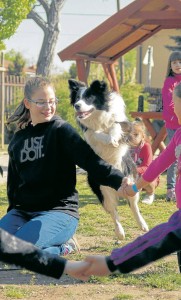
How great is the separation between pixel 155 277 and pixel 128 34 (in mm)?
8238

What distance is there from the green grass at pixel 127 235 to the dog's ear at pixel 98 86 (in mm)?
1512

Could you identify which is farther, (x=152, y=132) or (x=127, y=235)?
(x=152, y=132)

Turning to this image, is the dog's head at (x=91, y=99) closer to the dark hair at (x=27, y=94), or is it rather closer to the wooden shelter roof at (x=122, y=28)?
the dark hair at (x=27, y=94)

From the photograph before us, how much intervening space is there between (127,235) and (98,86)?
168 centimetres

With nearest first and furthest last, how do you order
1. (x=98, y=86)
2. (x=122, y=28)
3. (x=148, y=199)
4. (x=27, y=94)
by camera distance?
(x=27, y=94), (x=98, y=86), (x=148, y=199), (x=122, y=28)

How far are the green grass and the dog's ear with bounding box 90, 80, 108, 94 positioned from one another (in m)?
1.51

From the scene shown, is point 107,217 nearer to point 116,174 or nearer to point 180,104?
point 116,174

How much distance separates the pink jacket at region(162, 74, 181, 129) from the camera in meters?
10.2

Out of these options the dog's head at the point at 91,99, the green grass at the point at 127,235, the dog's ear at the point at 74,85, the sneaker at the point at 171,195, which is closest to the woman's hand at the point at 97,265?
the green grass at the point at 127,235

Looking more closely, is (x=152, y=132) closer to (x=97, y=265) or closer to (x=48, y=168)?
(x=48, y=168)

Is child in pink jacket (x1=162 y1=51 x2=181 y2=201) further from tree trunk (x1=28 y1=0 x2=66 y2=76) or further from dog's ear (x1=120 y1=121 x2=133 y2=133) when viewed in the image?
tree trunk (x1=28 y1=0 x2=66 y2=76)

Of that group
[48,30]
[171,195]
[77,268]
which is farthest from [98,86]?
[48,30]

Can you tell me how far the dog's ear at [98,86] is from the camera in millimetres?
8617

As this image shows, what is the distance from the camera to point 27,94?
19.9ft
